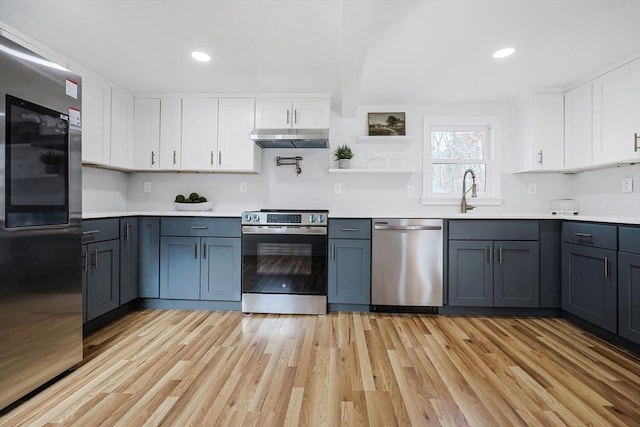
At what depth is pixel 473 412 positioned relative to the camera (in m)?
1.42

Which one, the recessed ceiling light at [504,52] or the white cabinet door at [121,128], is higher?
the recessed ceiling light at [504,52]

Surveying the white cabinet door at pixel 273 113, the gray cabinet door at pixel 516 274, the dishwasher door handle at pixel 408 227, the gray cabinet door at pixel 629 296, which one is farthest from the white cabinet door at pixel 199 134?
the gray cabinet door at pixel 629 296

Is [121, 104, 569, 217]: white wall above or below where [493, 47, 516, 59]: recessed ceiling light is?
below

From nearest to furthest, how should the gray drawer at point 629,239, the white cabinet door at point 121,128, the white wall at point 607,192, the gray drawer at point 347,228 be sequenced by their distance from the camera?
the gray drawer at point 629,239
the white wall at point 607,192
the gray drawer at point 347,228
the white cabinet door at point 121,128

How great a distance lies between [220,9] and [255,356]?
85.3 inches

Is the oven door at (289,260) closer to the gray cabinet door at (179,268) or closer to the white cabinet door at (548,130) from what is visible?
the gray cabinet door at (179,268)

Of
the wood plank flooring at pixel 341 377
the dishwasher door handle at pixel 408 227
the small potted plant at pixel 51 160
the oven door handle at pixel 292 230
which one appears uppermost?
the small potted plant at pixel 51 160

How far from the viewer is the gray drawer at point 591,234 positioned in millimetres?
2135

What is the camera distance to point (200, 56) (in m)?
2.33

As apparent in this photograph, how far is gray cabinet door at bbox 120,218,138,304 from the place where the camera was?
259 centimetres

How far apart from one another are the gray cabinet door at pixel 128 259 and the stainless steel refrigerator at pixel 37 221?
0.86 meters

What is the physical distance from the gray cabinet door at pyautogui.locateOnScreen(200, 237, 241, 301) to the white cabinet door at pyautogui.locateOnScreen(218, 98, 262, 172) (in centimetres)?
83

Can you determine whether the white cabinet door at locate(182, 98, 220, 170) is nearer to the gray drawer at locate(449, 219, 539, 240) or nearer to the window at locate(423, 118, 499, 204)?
the window at locate(423, 118, 499, 204)

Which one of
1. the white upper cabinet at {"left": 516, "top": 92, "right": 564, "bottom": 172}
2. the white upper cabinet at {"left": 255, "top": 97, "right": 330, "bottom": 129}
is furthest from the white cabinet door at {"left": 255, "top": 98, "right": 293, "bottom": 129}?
the white upper cabinet at {"left": 516, "top": 92, "right": 564, "bottom": 172}
